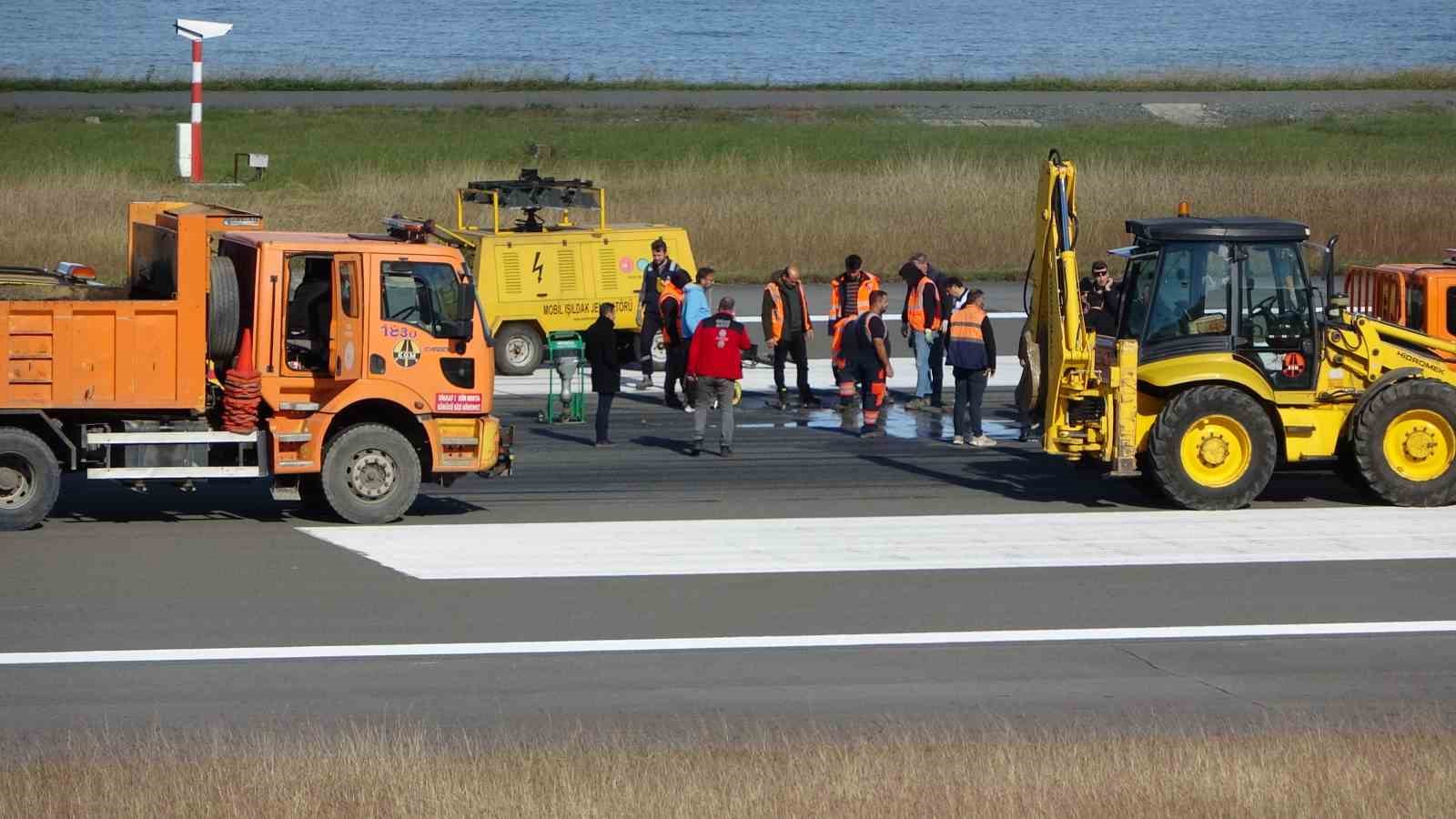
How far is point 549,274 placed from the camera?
24188 millimetres

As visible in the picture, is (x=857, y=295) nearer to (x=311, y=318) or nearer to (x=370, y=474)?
(x=370, y=474)

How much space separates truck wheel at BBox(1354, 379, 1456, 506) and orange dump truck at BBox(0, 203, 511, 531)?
749cm

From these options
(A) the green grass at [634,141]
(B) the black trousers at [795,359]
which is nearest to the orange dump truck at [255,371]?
(B) the black trousers at [795,359]

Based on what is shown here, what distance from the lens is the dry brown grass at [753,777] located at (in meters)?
7.88

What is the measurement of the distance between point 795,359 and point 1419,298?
7451 mm

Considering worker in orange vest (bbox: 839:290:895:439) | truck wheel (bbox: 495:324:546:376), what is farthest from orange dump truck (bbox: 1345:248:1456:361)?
truck wheel (bbox: 495:324:546:376)

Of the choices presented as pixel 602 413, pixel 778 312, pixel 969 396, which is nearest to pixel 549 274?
pixel 778 312

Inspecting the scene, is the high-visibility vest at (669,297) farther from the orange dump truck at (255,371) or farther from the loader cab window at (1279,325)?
the loader cab window at (1279,325)

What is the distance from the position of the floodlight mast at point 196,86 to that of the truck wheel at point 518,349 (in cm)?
1418

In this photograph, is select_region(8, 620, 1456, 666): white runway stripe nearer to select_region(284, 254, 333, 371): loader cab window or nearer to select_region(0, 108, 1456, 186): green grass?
select_region(284, 254, 333, 371): loader cab window

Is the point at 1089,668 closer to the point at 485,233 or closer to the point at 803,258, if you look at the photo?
the point at 485,233

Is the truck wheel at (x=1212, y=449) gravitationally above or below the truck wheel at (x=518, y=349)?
below

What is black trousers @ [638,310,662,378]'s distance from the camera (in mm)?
23531

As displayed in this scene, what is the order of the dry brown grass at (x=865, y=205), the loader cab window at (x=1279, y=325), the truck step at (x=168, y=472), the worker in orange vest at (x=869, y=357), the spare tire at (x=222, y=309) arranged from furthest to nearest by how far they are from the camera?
the dry brown grass at (x=865, y=205) < the worker in orange vest at (x=869, y=357) < the loader cab window at (x=1279, y=325) < the spare tire at (x=222, y=309) < the truck step at (x=168, y=472)
